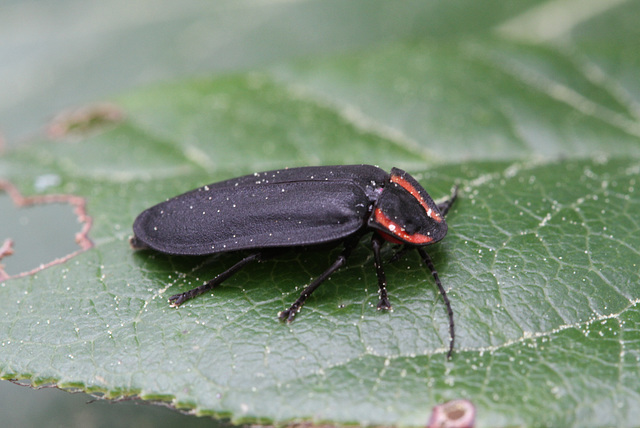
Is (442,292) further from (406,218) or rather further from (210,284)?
(210,284)

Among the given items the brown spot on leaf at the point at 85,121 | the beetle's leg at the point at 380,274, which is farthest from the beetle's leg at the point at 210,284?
A: the brown spot on leaf at the point at 85,121

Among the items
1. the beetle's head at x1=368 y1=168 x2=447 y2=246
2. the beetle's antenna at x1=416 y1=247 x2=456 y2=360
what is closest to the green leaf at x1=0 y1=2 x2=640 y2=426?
the beetle's antenna at x1=416 y1=247 x2=456 y2=360

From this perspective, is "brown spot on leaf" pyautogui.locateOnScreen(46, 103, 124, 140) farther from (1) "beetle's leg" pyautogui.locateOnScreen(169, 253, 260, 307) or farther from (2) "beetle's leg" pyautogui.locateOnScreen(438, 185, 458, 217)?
(2) "beetle's leg" pyautogui.locateOnScreen(438, 185, 458, 217)

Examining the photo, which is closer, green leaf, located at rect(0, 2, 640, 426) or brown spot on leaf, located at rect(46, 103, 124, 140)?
green leaf, located at rect(0, 2, 640, 426)

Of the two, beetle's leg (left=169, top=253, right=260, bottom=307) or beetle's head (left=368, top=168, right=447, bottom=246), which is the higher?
beetle's head (left=368, top=168, right=447, bottom=246)

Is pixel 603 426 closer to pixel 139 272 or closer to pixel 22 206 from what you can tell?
pixel 139 272

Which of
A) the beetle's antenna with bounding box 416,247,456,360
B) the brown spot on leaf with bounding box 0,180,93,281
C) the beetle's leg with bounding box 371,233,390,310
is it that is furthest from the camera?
the brown spot on leaf with bounding box 0,180,93,281

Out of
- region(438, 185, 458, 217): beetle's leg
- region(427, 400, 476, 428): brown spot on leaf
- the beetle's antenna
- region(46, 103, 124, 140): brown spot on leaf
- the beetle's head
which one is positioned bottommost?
region(427, 400, 476, 428): brown spot on leaf
